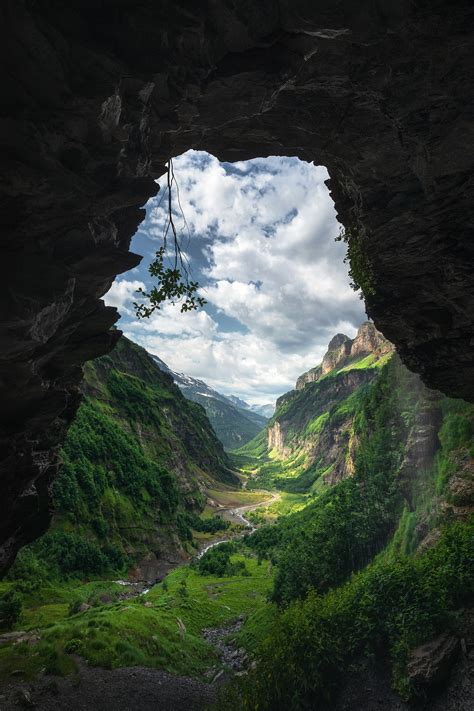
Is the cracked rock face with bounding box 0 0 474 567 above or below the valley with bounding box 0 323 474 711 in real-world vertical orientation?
above

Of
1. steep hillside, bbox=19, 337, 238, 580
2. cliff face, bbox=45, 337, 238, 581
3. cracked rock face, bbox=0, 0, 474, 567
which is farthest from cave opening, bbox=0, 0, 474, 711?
cliff face, bbox=45, 337, 238, 581

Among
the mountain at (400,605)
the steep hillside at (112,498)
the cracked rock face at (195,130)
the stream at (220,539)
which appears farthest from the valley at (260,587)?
the cracked rock face at (195,130)

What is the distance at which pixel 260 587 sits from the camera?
85375mm

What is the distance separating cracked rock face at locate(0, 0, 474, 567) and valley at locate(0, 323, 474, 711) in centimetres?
2324

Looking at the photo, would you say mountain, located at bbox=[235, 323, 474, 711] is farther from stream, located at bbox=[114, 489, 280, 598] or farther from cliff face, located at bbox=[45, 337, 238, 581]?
cliff face, located at bbox=[45, 337, 238, 581]

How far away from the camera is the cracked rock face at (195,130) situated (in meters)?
9.95

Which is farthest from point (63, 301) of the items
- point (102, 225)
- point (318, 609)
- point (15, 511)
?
point (318, 609)

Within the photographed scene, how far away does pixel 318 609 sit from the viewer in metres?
36.9

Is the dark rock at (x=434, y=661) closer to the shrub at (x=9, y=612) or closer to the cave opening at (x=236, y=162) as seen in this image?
the cave opening at (x=236, y=162)

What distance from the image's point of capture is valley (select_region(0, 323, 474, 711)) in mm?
29859

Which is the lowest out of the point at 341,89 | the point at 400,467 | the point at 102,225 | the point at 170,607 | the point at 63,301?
the point at 170,607

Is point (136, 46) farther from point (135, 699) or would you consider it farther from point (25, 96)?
point (135, 699)

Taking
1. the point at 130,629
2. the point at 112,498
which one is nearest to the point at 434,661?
the point at 130,629

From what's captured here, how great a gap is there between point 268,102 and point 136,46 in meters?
5.46
